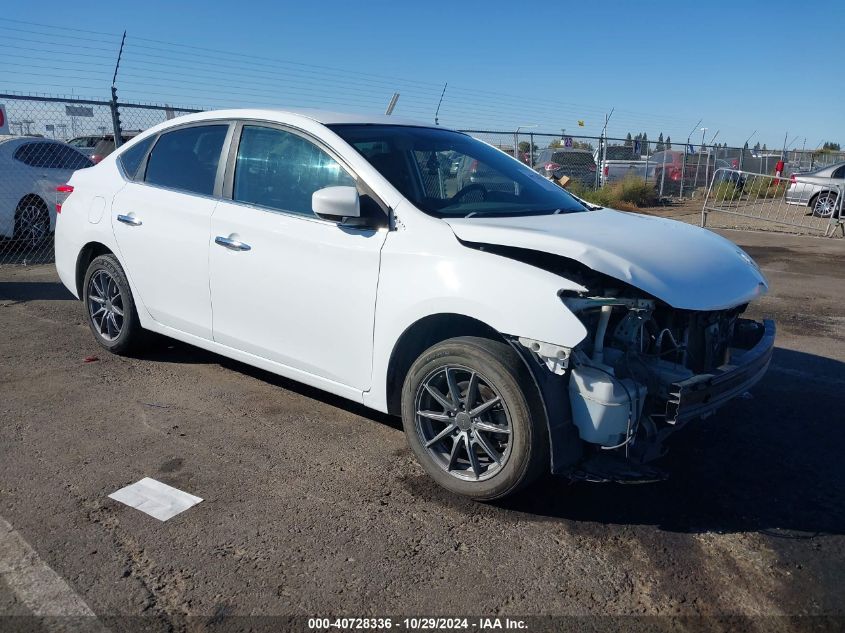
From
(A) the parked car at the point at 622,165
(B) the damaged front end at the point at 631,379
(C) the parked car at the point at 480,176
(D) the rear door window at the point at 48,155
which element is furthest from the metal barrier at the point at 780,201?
(B) the damaged front end at the point at 631,379

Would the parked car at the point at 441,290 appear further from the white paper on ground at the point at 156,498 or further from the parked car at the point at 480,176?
the white paper on ground at the point at 156,498

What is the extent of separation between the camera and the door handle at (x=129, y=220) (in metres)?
5.00

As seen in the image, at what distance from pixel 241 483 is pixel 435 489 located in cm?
96

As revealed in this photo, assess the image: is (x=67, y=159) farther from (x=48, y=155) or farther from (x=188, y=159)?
(x=188, y=159)

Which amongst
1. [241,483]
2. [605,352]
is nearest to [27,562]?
[241,483]

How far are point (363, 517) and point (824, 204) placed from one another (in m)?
16.9

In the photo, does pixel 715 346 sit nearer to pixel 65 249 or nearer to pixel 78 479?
pixel 78 479

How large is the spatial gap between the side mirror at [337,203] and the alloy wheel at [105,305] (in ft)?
7.56

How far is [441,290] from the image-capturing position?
345 cm

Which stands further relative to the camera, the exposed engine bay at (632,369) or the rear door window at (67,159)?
the rear door window at (67,159)

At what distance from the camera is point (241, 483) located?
365cm

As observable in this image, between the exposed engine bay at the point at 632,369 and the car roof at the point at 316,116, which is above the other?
the car roof at the point at 316,116

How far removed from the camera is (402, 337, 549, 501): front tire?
3217 millimetres

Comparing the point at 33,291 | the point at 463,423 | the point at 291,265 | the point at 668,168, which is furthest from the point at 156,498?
the point at 668,168
